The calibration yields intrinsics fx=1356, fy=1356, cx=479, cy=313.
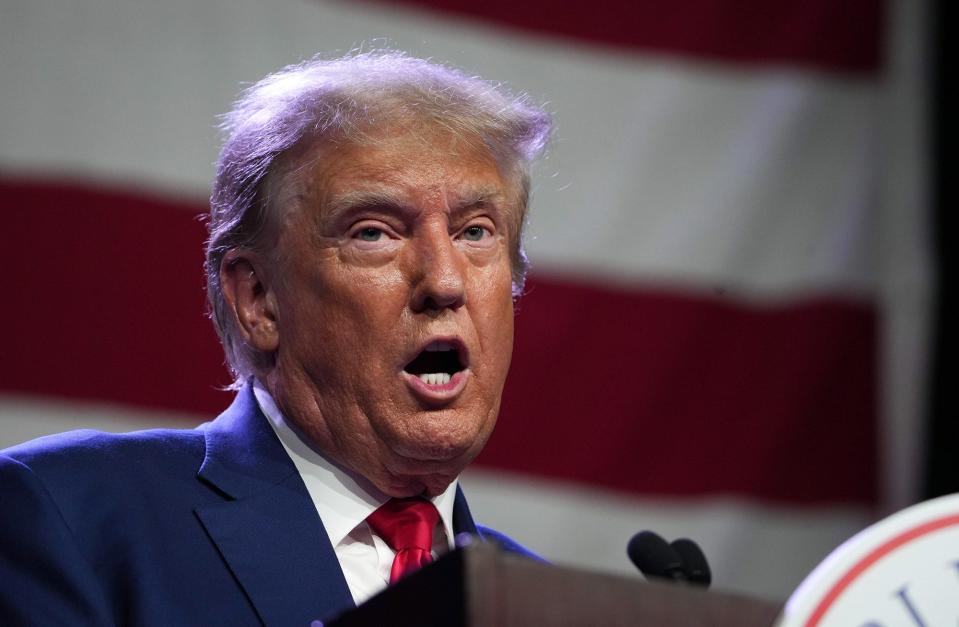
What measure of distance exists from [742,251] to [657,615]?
8.12ft

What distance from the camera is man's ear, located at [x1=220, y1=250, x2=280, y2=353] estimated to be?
174cm

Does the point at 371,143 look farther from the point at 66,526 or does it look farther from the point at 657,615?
the point at 657,615

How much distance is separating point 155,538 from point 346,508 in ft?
0.80

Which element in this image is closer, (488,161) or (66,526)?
(66,526)

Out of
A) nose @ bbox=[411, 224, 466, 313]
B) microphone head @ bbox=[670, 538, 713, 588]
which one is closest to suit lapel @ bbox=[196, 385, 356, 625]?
nose @ bbox=[411, 224, 466, 313]

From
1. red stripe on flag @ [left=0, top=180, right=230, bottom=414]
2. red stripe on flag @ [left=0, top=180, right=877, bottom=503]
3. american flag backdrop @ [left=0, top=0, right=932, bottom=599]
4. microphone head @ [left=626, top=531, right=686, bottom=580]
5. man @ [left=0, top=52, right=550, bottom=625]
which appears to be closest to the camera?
microphone head @ [left=626, top=531, right=686, bottom=580]

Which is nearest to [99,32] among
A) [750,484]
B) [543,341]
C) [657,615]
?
[543,341]

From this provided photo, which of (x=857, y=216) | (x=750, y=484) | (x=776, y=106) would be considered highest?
(x=776, y=106)

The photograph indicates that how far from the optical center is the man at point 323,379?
1501 millimetres

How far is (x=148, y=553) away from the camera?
1495mm

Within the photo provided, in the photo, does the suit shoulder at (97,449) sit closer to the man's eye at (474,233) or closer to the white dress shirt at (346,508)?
the white dress shirt at (346,508)

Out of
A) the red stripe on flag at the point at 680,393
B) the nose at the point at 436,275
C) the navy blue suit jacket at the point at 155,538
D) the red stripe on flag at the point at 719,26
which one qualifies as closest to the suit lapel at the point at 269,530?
the navy blue suit jacket at the point at 155,538

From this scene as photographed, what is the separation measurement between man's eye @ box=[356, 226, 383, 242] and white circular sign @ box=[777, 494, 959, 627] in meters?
0.79

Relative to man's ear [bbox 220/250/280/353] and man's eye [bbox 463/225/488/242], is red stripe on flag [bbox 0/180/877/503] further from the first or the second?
man's eye [bbox 463/225/488/242]
